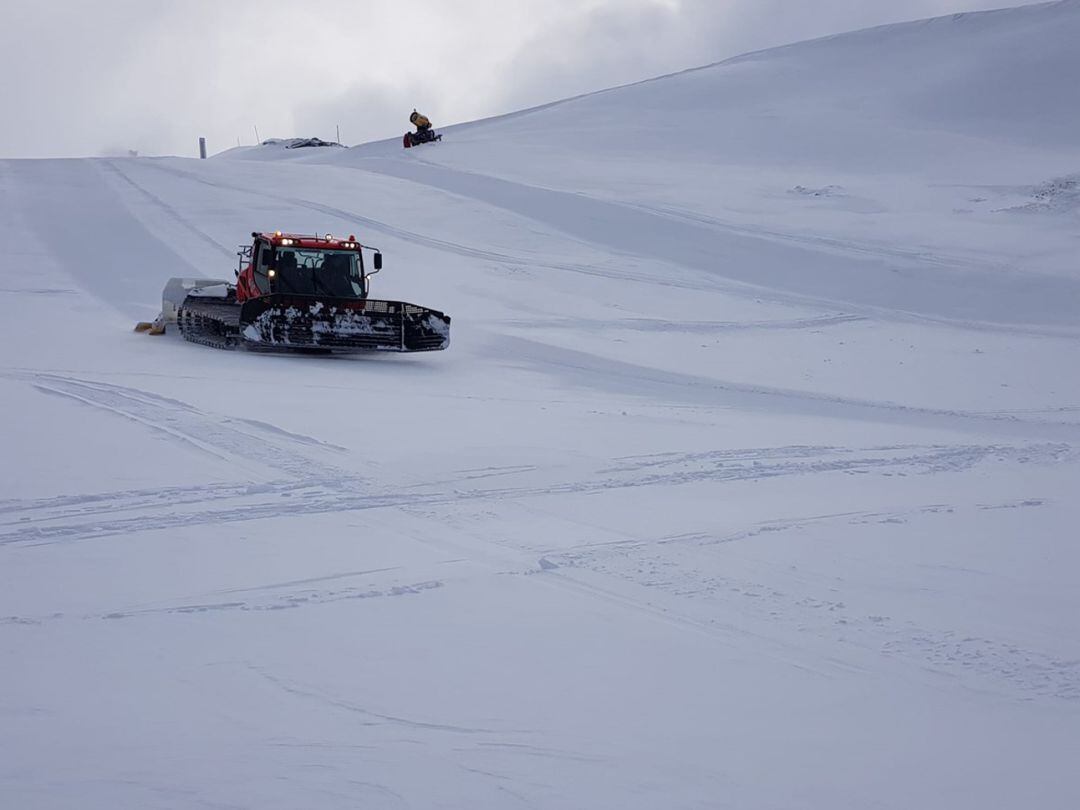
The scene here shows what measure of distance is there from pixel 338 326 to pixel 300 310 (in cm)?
47

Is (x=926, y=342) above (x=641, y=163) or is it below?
below

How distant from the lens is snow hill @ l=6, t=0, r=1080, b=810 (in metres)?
4.25

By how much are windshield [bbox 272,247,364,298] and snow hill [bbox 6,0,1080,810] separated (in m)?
1.28

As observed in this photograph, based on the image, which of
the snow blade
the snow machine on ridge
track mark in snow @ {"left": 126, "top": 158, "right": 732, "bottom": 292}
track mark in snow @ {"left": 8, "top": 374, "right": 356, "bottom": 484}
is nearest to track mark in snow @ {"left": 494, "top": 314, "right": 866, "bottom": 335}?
track mark in snow @ {"left": 126, "top": 158, "right": 732, "bottom": 292}

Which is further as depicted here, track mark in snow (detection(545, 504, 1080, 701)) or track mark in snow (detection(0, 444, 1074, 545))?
track mark in snow (detection(0, 444, 1074, 545))

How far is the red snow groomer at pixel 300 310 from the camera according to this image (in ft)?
44.5

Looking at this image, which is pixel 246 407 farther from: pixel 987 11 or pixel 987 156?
pixel 987 11

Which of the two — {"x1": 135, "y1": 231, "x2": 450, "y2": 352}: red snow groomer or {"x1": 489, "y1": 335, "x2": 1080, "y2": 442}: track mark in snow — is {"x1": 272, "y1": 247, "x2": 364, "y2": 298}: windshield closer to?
{"x1": 135, "y1": 231, "x2": 450, "y2": 352}: red snow groomer

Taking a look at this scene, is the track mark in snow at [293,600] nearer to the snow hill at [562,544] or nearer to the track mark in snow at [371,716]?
the snow hill at [562,544]

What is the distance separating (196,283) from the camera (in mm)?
16250

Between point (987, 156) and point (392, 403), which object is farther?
point (987, 156)

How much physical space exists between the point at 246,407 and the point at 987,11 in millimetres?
41872

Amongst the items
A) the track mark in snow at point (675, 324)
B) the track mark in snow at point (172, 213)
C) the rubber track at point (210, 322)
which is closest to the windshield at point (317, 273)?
the rubber track at point (210, 322)

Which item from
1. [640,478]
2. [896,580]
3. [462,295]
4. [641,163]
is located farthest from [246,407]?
[641,163]
